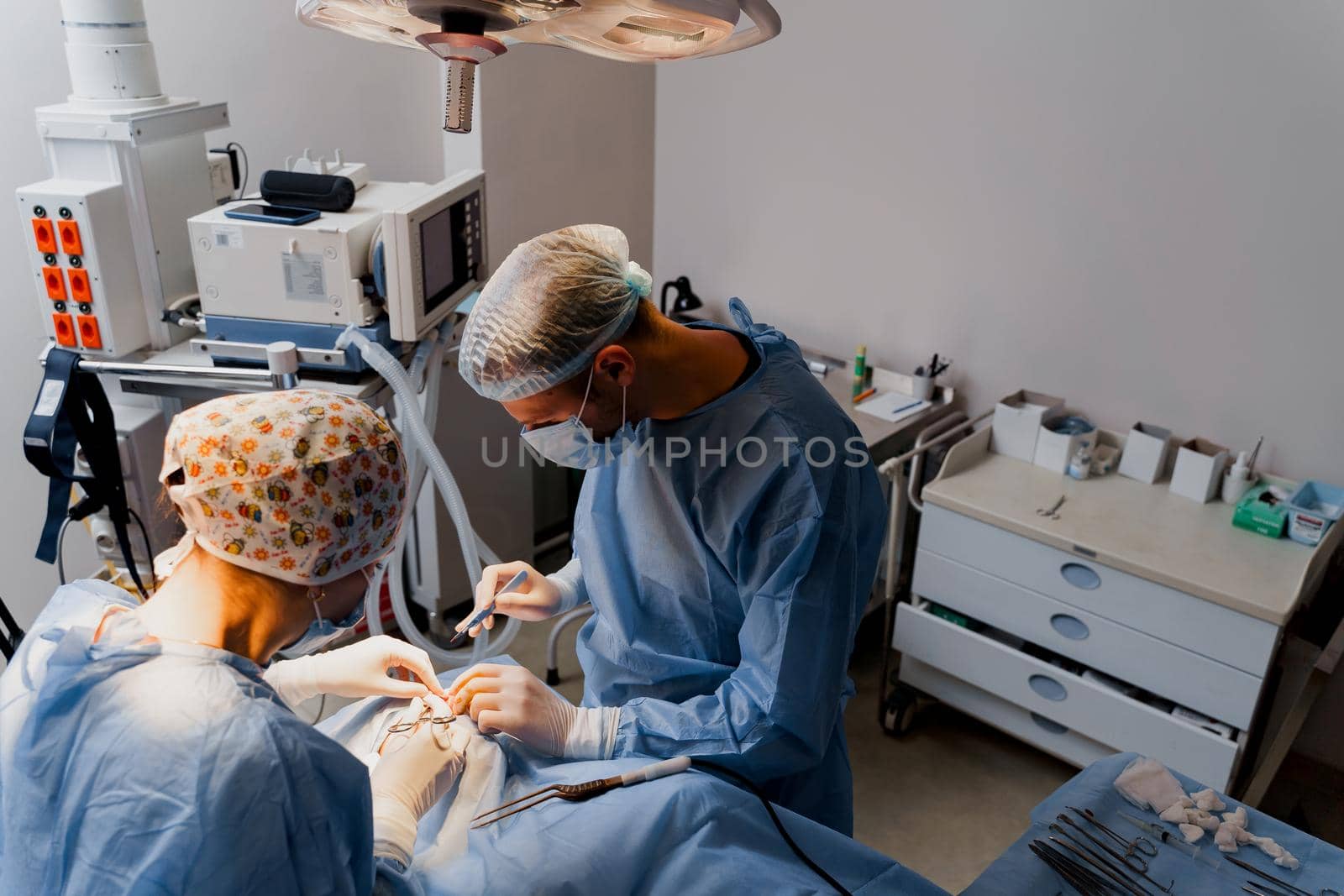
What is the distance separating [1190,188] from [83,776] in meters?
2.30

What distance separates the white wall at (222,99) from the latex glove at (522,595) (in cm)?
151

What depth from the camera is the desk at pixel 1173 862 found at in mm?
1248

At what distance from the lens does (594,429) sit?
4.32 feet

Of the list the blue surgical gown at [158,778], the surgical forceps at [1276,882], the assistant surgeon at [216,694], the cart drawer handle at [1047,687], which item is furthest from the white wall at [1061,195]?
the blue surgical gown at [158,778]

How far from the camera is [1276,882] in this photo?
4.16 ft

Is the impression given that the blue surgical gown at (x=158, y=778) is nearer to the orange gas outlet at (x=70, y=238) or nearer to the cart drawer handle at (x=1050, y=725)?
the orange gas outlet at (x=70, y=238)

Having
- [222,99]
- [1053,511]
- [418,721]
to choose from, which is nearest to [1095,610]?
[1053,511]

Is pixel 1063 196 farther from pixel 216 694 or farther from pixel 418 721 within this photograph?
pixel 216 694

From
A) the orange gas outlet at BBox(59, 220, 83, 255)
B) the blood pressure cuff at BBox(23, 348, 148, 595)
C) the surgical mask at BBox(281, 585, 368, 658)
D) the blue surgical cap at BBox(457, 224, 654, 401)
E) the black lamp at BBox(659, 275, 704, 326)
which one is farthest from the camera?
the black lamp at BBox(659, 275, 704, 326)

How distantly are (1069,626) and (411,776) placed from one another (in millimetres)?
1547

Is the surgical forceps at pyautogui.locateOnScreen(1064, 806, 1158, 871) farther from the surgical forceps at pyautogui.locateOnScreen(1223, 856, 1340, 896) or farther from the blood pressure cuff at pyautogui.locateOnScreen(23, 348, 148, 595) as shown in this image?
the blood pressure cuff at pyautogui.locateOnScreen(23, 348, 148, 595)

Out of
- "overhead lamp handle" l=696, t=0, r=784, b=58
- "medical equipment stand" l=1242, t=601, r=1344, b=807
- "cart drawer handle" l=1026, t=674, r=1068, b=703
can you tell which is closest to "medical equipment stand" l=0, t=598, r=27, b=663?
"overhead lamp handle" l=696, t=0, r=784, b=58

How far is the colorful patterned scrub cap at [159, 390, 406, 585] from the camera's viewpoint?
0.96 meters

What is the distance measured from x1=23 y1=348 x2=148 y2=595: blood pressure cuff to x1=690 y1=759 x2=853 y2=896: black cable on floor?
1.14 metres
